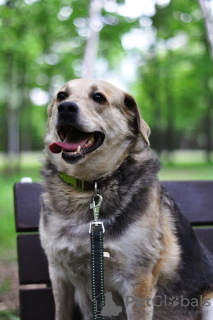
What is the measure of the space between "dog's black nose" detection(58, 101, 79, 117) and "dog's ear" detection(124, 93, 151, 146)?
48 cm

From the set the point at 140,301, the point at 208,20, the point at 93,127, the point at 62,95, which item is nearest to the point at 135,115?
the point at 93,127

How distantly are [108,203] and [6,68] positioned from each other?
15.2m

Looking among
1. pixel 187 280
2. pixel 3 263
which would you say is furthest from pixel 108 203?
pixel 3 263

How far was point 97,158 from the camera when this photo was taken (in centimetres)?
270

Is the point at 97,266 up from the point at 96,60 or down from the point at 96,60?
down

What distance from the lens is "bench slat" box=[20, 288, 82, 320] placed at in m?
3.11

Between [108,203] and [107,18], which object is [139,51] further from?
[108,203]

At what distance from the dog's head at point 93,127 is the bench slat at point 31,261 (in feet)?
2.53

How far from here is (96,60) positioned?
16.0 meters

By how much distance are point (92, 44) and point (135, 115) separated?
11.5 feet

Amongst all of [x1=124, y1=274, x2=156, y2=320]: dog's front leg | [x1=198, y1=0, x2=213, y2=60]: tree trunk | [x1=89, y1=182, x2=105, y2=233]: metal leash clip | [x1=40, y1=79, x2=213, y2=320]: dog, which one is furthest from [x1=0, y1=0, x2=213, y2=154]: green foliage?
[x1=124, y1=274, x2=156, y2=320]: dog's front leg

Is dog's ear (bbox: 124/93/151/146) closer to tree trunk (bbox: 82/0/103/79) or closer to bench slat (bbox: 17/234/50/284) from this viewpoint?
bench slat (bbox: 17/234/50/284)

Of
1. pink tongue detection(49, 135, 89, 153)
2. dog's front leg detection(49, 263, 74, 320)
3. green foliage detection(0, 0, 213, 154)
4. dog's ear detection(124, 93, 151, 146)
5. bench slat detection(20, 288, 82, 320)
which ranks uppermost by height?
green foliage detection(0, 0, 213, 154)

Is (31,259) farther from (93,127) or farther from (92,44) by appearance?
(92,44)
